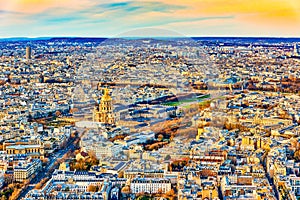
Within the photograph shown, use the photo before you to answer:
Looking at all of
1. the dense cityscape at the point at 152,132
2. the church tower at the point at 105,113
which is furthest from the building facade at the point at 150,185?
the church tower at the point at 105,113

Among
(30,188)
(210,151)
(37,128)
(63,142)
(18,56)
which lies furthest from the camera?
(18,56)

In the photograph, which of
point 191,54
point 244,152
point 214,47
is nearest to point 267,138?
point 244,152

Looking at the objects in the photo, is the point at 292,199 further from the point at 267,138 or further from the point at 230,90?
the point at 230,90

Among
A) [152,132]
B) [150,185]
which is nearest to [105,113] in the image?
[152,132]

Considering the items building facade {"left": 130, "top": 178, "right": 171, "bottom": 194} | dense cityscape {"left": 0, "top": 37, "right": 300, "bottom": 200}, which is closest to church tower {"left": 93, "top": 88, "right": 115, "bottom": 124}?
dense cityscape {"left": 0, "top": 37, "right": 300, "bottom": 200}

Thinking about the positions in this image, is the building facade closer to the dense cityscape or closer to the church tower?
the dense cityscape

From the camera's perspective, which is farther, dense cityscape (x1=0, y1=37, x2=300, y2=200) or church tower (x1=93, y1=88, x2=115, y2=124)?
church tower (x1=93, y1=88, x2=115, y2=124)

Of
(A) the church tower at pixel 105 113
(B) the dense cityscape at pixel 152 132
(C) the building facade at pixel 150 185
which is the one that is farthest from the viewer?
(A) the church tower at pixel 105 113

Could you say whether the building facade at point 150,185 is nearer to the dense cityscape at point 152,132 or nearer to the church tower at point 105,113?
the dense cityscape at point 152,132
